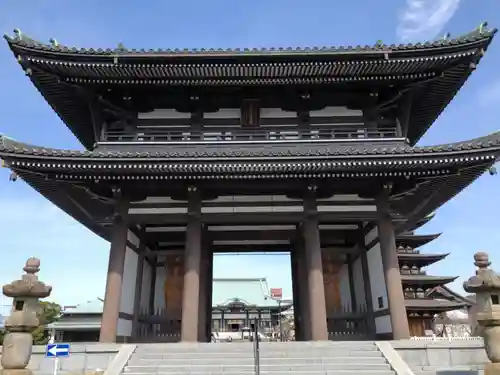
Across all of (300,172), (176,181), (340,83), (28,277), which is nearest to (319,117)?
(340,83)

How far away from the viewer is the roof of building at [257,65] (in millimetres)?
14258

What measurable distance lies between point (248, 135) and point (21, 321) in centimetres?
978

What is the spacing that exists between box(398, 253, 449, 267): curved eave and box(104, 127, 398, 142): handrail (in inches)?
645

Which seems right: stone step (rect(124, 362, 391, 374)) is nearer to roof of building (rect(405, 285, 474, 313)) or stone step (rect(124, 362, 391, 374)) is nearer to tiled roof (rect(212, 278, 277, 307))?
roof of building (rect(405, 285, 474, 313))

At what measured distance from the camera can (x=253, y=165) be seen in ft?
41.8

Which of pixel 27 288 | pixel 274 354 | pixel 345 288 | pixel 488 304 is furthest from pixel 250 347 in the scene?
pixel 345 288

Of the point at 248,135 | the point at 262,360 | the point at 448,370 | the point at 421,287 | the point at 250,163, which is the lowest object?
the point at 448,370

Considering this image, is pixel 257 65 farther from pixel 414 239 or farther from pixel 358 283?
pixel 414 239

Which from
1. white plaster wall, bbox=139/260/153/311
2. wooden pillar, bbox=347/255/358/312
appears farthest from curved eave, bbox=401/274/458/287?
white plaster wall, bbox=139/260/153/311

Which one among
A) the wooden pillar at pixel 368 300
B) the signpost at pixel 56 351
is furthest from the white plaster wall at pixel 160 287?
the wooden pillar at pixel 368 300

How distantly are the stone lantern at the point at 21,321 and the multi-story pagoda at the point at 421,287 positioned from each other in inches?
966

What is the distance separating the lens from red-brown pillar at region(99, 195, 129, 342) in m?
12.5

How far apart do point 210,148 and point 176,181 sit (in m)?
1.96

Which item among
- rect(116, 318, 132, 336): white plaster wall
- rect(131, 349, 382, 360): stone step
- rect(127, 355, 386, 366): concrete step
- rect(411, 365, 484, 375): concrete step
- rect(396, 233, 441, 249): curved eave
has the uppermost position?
rect(396, 233, 441, 249): curved eave
